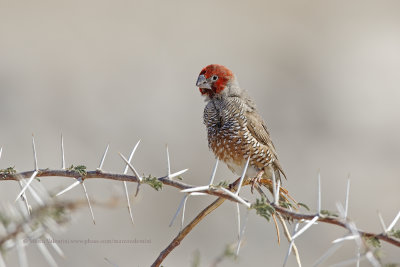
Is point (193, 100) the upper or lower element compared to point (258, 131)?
lower

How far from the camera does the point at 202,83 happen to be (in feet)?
17.8

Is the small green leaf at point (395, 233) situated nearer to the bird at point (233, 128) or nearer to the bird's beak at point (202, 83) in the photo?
the bird at point (233, 128)

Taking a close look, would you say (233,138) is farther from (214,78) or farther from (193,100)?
(193,100)

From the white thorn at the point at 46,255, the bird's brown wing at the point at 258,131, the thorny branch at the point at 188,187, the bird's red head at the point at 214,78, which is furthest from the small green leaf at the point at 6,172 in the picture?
the bird's brown wing at the point at 258,131

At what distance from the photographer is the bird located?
215 inches

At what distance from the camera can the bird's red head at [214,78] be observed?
214 inches

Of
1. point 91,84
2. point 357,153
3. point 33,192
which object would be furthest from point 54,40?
point 33,192

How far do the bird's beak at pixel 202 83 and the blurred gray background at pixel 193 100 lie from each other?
487cm

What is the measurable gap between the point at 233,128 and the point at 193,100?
828 centimetres

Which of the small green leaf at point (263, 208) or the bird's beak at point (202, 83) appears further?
the bird's beak at point (202, 83)

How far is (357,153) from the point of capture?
14.1 metres

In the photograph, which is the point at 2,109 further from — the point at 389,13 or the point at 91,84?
the point at 389,13

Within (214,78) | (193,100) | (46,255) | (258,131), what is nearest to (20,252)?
(46,255)

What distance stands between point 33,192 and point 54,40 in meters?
13.4
